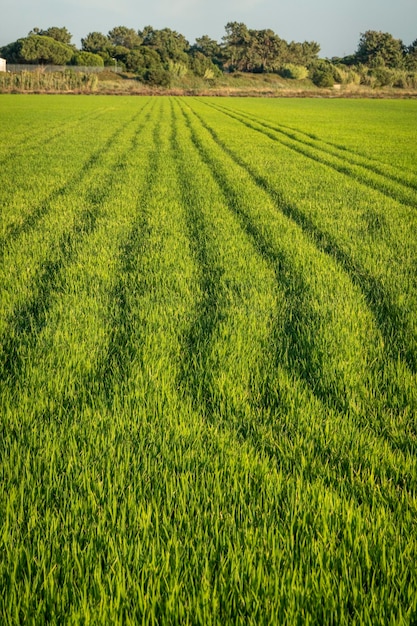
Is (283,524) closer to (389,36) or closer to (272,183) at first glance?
(272,183)

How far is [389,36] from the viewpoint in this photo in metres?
112

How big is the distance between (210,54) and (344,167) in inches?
5004

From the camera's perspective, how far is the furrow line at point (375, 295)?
396cm

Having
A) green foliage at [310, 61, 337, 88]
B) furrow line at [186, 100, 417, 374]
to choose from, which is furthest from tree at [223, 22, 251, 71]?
furrow line at [186, 100, 417, 374]

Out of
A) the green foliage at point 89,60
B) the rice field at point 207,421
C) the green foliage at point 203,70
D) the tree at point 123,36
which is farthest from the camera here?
the tree at point 123,36

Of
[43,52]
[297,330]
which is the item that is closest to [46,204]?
[297,330]

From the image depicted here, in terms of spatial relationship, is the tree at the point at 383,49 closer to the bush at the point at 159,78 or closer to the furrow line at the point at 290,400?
the bush at the point at 159,78

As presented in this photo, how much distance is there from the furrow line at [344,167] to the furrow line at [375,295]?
250 cm

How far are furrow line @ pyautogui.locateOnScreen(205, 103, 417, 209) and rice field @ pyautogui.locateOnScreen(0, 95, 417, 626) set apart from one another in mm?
2526

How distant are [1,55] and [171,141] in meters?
109

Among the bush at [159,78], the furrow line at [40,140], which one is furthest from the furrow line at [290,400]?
the bush at [159,78]

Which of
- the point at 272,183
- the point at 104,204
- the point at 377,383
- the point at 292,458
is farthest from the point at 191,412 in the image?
the point at 272,183

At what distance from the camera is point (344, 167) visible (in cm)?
1324

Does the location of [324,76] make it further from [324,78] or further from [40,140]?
[40,140]
